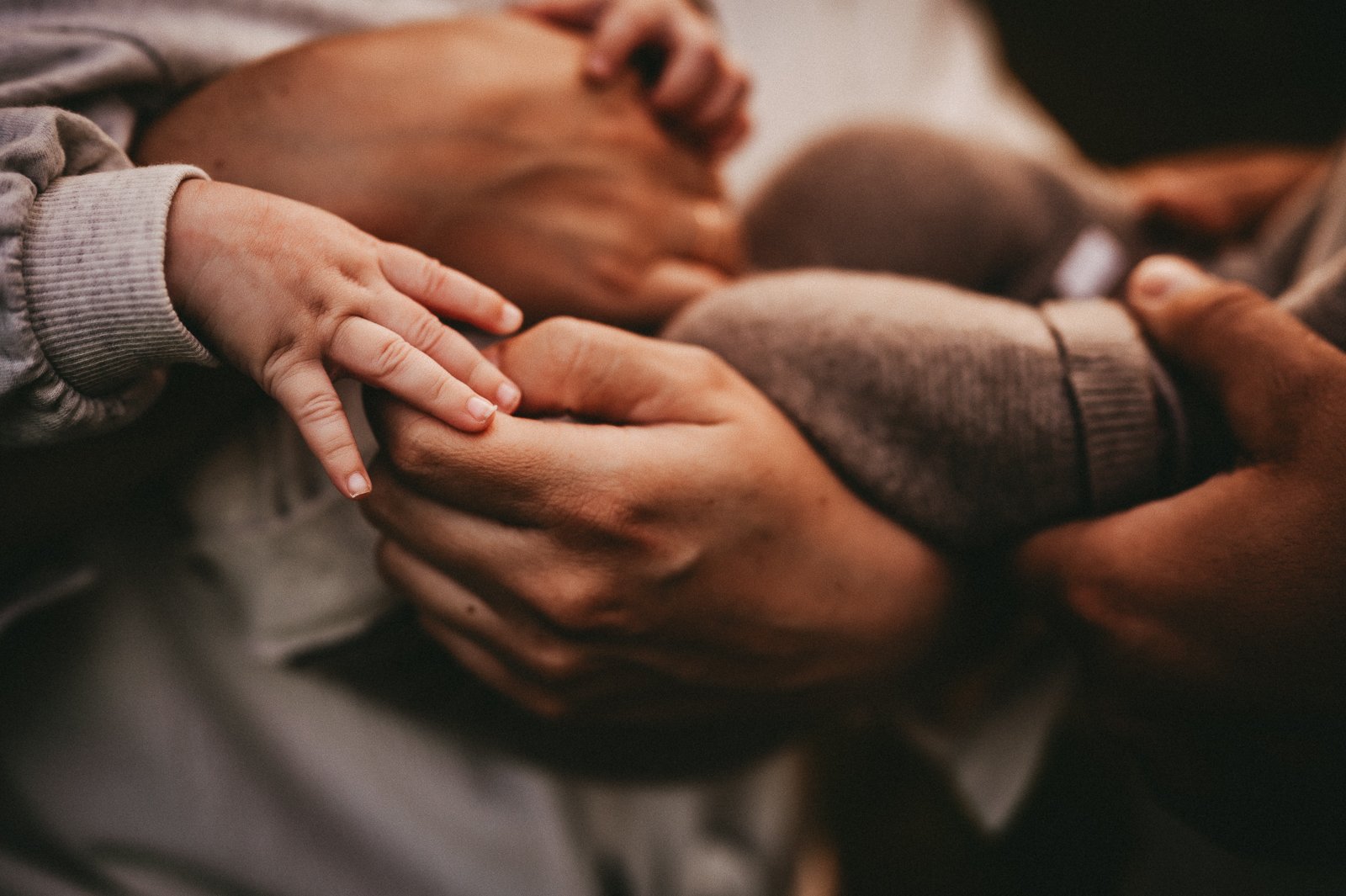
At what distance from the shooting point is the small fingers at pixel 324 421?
326 millimetres

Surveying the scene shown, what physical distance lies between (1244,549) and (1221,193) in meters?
0.63

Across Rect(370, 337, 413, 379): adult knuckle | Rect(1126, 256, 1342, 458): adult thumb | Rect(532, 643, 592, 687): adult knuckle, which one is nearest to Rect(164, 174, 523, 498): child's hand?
Rect(370, 337, 413, 379): adult knuckle

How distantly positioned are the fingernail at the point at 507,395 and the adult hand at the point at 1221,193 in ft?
2.36

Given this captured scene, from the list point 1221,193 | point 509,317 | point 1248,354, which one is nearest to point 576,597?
point 509,317

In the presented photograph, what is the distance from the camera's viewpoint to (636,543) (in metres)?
0.37

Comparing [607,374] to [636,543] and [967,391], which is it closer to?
[636,543]

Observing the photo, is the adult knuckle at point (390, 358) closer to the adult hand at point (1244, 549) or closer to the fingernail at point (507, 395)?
the fingernail at point (507, 395)

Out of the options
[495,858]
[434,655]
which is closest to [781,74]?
[434,655]

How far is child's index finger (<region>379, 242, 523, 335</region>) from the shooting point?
0.36 metres

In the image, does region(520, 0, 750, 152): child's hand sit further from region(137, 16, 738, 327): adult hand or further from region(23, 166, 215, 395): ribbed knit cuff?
region(23, 166, 215, 395): ribbed knit cuff

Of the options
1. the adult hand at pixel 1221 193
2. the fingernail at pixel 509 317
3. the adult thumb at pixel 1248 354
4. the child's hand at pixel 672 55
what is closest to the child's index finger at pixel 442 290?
the fingernail at pixel 509 317

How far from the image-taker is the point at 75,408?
355 mm

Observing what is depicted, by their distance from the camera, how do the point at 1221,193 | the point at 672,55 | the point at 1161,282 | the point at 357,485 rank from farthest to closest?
1. the point at 1221,193
2. the point at 672,55
3. the point at 1161,282
4. the point at 357,485

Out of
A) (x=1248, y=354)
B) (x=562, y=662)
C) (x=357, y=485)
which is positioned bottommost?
(x=562, y=662)
